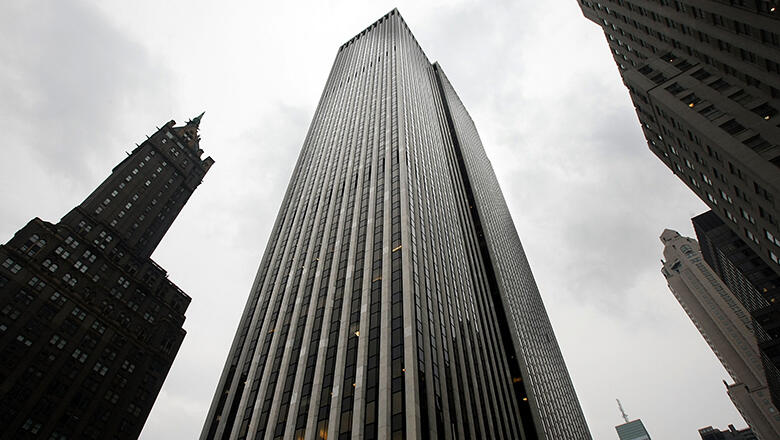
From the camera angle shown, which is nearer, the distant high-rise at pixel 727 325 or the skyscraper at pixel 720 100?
the skyscraper at pixel 720 100

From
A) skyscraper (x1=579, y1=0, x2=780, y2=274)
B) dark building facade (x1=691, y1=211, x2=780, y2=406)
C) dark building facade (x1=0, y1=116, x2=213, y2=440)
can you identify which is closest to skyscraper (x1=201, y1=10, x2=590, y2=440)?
skyscraper (x1=579, y1=0, x2=780, y2=274)

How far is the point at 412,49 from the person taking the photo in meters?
152

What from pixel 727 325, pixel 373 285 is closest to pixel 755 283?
pixel 727 325

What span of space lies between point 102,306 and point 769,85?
112m

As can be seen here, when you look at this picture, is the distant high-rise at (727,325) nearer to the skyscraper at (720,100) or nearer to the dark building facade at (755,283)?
the dark building facade at (755,283)

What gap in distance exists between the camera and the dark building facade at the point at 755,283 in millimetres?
86375

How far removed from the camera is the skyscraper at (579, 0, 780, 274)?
42.8m

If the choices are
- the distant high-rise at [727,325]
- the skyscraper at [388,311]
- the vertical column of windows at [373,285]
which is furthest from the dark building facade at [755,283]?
the vertical column of windows at [373,285]

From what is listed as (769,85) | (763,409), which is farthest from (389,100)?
(763,409)

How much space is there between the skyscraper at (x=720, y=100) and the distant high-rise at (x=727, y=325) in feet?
368

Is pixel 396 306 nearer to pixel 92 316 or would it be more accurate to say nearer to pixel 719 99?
pixel 719 99

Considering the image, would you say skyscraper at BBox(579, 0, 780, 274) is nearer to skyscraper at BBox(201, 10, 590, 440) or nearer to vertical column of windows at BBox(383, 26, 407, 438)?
skyscraper at BBox(201, 10, 590, 440)

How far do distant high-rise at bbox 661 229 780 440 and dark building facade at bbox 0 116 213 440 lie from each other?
167939mm

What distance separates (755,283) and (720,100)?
68.4 meters
